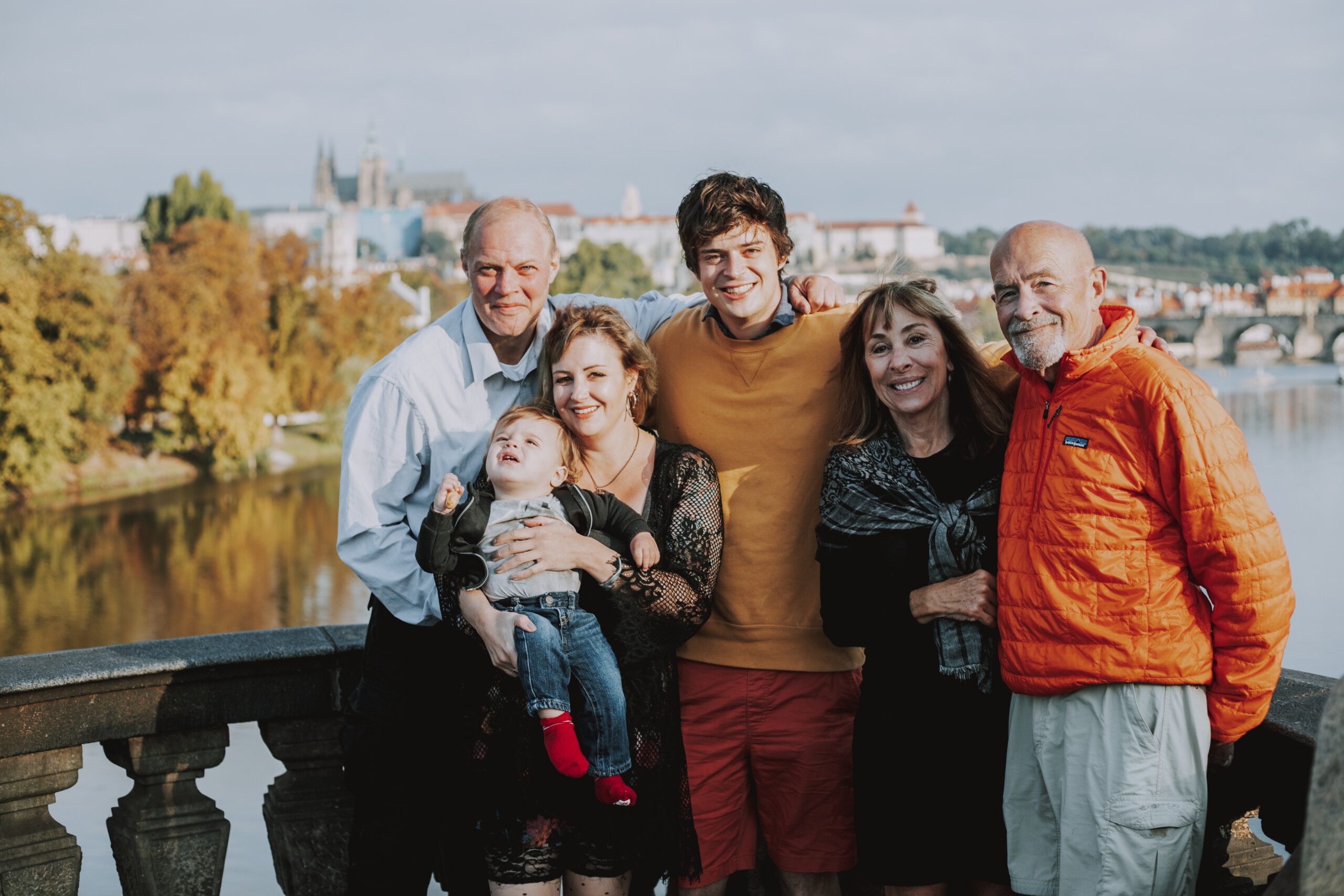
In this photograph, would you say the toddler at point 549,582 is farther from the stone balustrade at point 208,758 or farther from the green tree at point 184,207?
the green tree at point 184,207

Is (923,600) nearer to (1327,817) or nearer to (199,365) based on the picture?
(1327,817)

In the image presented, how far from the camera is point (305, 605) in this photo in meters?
17.0

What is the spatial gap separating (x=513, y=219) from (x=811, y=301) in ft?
2.31

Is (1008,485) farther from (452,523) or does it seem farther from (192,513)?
(192,513)

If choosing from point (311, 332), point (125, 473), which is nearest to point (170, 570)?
point (125, 473)

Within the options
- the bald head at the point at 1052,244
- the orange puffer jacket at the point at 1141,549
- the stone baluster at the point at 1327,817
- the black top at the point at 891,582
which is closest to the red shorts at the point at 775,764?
the black top at the point at 891,582

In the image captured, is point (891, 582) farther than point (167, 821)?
No

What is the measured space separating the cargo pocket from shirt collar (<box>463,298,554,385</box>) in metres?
1.47

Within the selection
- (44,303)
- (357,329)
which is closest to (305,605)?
(44,303)

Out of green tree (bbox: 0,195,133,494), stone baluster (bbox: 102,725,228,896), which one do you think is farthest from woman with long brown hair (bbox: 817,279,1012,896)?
green tree (bbox: 0,195,133,494)

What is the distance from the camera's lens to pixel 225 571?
18938 millimetres

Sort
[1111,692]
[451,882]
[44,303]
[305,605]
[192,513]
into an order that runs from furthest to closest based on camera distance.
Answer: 1. [192,513]
2. [44,303]
3. [305,605]
4. [451,882]
5. [1111,692]

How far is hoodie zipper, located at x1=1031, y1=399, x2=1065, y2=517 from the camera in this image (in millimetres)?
1937

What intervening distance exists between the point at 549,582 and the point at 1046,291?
104cm
